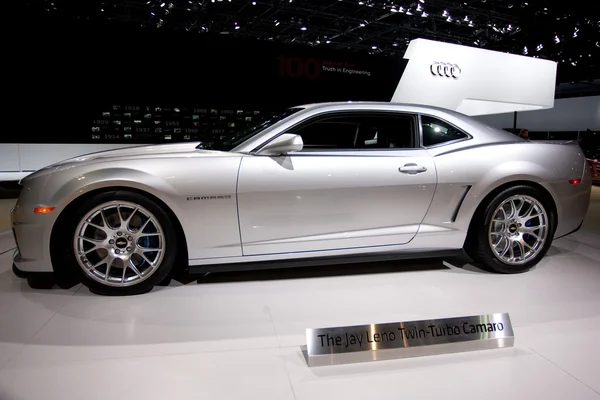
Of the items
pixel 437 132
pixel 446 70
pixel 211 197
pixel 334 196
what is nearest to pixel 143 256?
pixel 211 197

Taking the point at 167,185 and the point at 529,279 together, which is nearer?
the point at 167,185

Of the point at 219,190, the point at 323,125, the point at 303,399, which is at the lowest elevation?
the point at 303,399

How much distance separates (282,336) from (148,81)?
575 centimetres

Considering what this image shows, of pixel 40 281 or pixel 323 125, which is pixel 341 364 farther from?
pixel 40 281

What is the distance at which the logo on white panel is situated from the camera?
8703 millimetres

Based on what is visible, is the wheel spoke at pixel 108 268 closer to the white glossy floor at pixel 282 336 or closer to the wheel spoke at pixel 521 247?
the white glossy floor at pixel 282 336

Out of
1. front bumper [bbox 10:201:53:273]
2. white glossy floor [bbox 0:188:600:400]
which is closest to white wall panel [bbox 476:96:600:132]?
white glossy floor [bbox 0:188:600:400]

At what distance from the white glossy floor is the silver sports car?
20 cm

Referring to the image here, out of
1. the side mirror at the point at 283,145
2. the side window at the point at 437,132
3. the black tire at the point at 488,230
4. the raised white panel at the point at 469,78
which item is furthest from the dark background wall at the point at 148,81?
the black tire at the point at 488,230

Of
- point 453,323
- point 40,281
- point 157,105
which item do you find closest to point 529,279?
point 453,323

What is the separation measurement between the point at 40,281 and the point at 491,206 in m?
3.11

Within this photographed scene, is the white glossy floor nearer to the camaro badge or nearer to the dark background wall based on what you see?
the camaro badge

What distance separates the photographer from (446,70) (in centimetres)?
882

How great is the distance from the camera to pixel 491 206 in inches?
116
